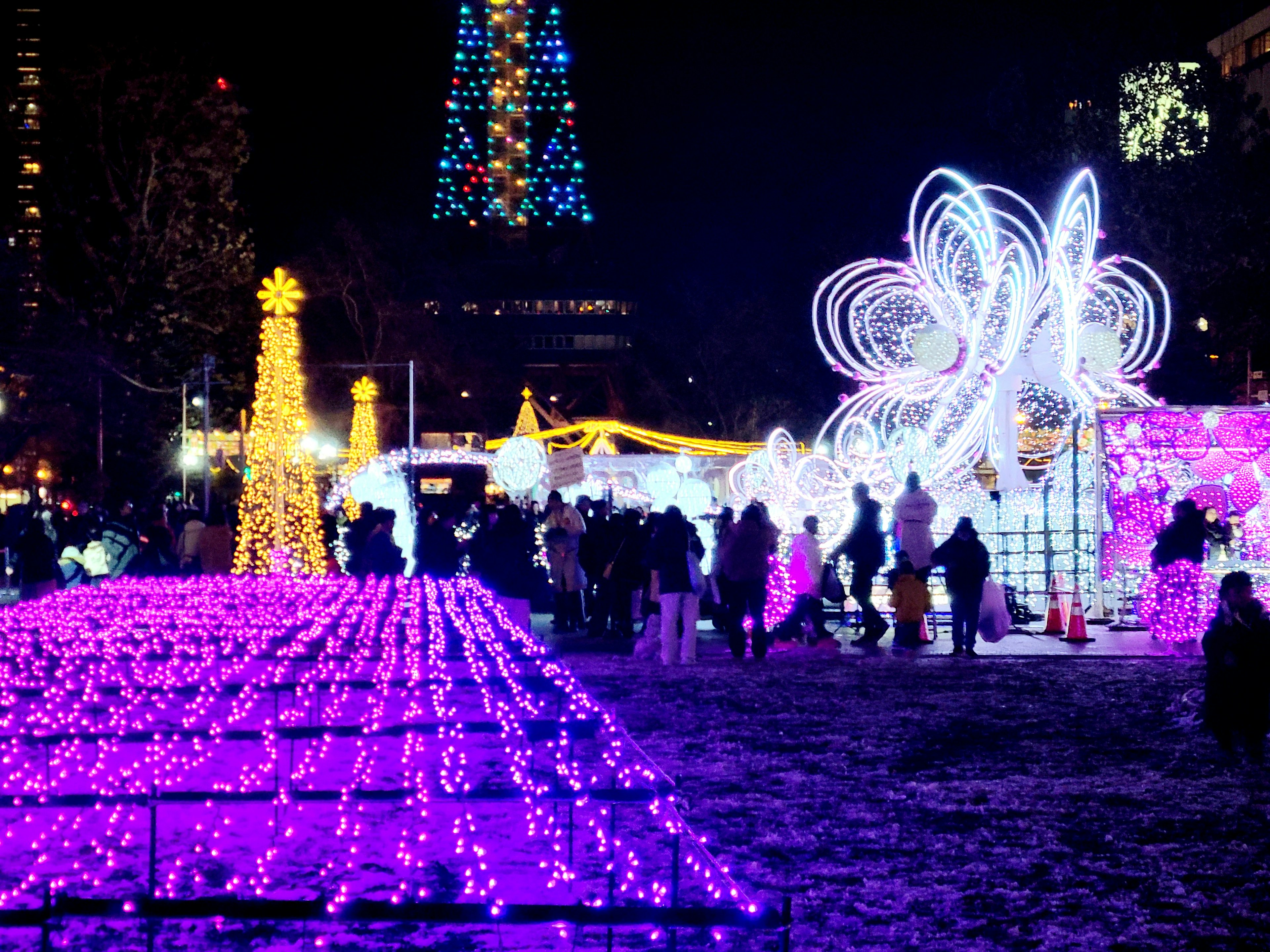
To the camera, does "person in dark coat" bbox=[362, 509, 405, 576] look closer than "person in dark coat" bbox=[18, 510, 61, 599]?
No

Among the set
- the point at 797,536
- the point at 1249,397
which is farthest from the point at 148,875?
the point at 1249,397

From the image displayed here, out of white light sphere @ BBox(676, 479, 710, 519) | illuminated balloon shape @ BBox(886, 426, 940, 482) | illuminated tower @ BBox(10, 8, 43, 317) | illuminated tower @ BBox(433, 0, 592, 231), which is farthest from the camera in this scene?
illuminated tower @ BBox(433, 0, 592, 231)

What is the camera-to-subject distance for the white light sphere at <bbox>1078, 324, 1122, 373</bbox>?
68.8 feet

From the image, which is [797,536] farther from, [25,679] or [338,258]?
[338,258]

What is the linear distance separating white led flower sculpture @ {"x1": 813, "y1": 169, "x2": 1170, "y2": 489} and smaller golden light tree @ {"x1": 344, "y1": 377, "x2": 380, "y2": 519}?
21375mm

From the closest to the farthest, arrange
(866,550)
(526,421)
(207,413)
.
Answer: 1. (866,550)
2. (207,413)
3. (526,421)

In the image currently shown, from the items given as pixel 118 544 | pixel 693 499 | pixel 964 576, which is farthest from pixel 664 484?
pixel 964 576

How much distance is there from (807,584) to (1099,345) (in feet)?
19.8

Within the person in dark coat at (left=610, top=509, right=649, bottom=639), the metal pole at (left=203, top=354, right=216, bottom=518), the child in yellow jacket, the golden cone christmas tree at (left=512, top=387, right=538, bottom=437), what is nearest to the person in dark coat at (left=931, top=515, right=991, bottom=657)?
the child in yellow jacket

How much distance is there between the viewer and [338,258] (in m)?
55.4

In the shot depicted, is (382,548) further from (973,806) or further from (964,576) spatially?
(973,806)

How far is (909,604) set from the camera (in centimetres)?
1722

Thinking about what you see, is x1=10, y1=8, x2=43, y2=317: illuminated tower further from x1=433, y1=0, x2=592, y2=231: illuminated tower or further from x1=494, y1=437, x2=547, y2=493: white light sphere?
x1=433, y1=0, x2=592, y2=231: illuminated tower

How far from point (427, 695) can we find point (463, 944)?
19.2 ft
